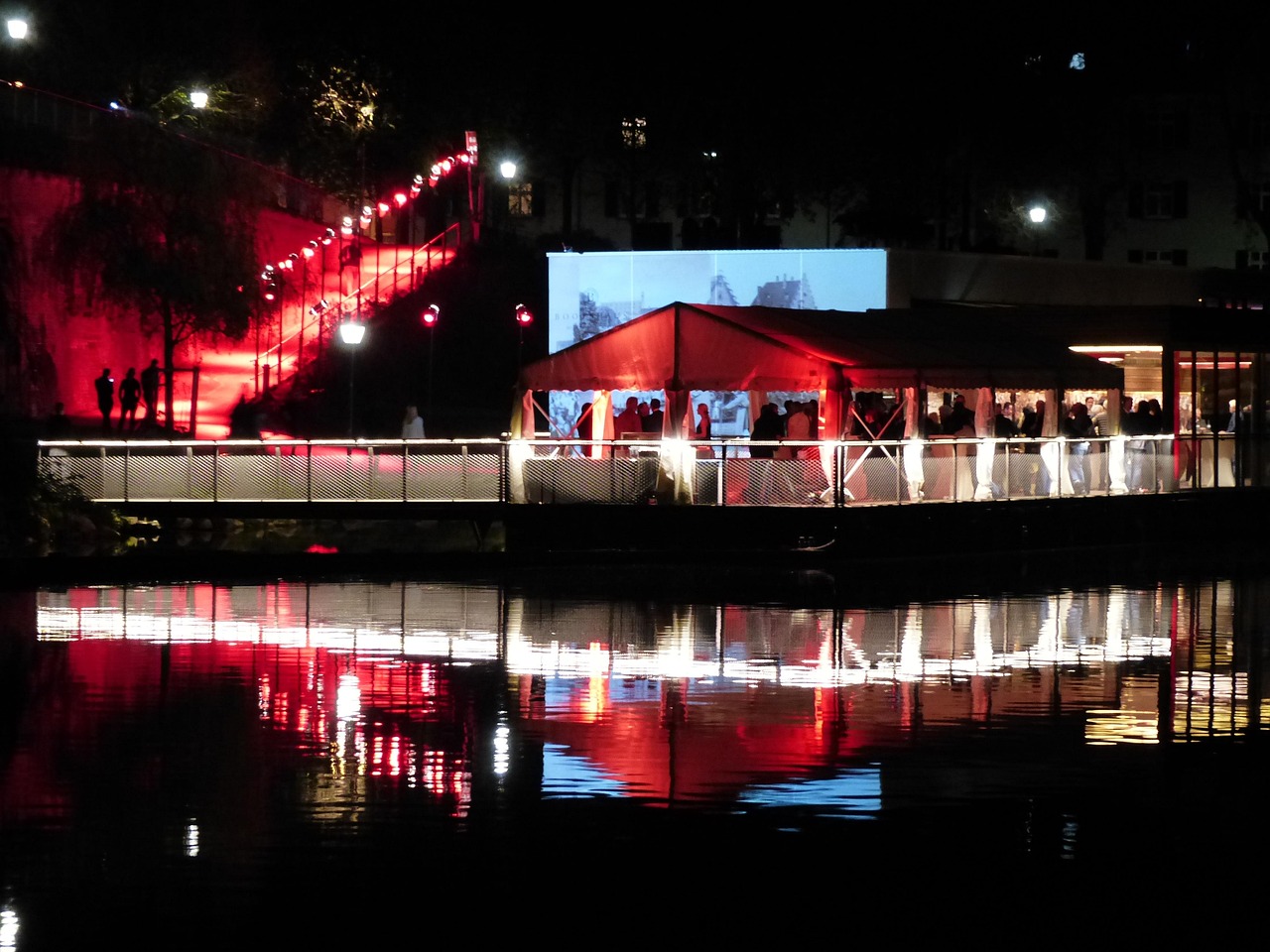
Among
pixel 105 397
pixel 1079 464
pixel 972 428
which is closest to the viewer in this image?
pixel 1079 464

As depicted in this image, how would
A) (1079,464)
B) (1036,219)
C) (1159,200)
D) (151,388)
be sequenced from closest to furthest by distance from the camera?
1. (1079,464)
2. (151,388)
3. (1036,219)
4. (1159,200)

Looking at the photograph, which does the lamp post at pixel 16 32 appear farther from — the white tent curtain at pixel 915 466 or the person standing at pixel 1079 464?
the white tent curtain at pixel 915 466

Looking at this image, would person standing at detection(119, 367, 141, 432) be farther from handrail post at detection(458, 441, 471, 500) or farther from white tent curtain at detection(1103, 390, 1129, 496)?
white tent curtain at detection(1103, 390, 1129, 496)

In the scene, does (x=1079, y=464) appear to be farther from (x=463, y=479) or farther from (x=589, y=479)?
(x=463, y=479)

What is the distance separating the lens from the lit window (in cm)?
6675

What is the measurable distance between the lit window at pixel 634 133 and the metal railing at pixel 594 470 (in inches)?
1320

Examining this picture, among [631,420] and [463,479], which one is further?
[631,420]

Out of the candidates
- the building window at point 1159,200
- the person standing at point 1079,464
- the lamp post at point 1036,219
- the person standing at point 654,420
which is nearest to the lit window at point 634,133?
the lamp post at point 1036,219

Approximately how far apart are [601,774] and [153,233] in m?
35.7

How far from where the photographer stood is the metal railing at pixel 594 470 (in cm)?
2955

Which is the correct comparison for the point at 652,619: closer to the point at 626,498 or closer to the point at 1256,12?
the point at 626,498

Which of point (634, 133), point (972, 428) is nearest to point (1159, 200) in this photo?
point (634, 133)

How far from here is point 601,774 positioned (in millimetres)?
12539

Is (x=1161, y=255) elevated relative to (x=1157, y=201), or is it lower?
lower
